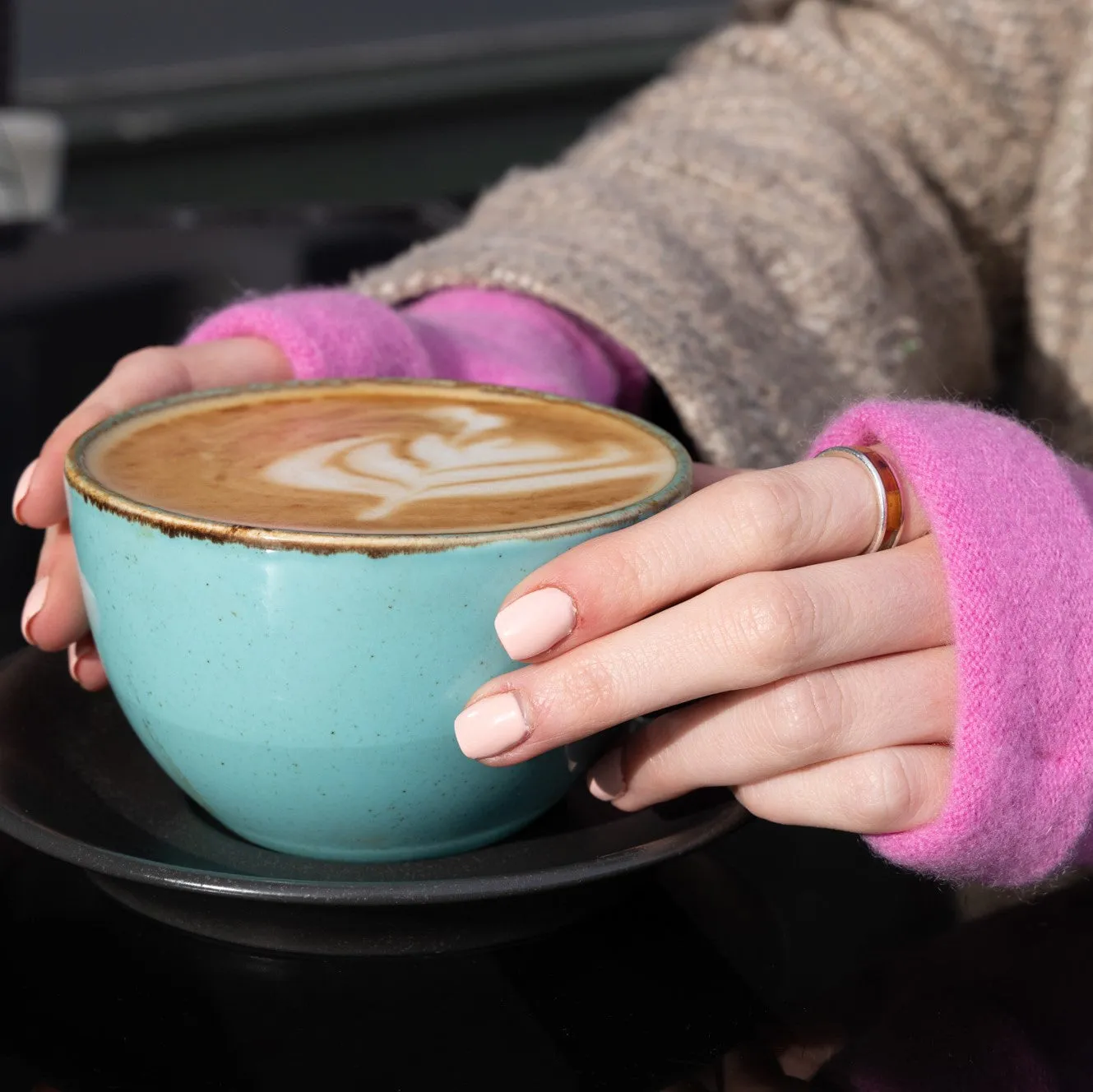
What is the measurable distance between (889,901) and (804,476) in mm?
139

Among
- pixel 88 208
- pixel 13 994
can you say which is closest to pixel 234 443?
pixel 13 994

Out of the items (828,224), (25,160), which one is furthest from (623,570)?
(25,160)

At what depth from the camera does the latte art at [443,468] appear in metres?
0.41

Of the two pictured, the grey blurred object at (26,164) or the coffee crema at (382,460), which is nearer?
the coffee crema at (382,460)

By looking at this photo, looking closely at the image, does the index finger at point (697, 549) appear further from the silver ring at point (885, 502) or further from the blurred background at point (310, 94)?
the blurred background at point (310, 94)

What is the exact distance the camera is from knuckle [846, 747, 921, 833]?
388 millimetres

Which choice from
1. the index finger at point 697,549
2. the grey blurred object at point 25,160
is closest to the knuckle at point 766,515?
the index finger at point 697,549

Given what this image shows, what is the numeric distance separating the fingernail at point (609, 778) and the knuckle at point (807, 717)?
56 millimetres

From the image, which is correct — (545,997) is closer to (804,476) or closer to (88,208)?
(804,476)

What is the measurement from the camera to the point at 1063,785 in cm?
39

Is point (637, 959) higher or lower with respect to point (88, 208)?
higher

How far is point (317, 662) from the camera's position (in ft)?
1.17

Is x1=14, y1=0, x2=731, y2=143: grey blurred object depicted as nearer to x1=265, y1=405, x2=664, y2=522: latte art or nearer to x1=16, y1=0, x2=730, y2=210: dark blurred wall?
x1=16, y1=0, x2=730, y2=210: dark blurred wall

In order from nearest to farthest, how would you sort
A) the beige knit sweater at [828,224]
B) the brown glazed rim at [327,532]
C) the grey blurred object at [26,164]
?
the brown glazed rim at [327,532]
the beige knit sweater at [828,224]
the grey blurred object at [26,164]
